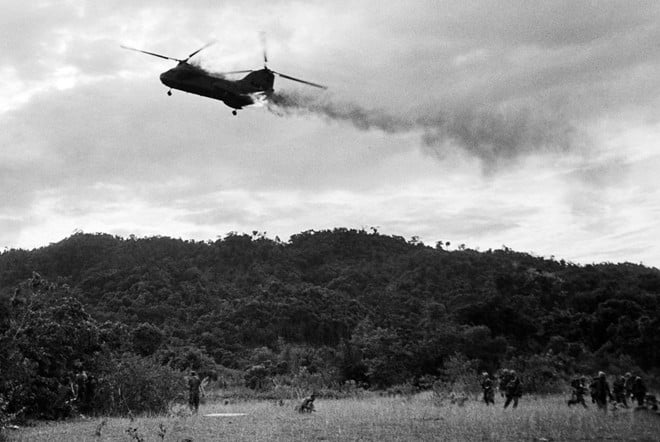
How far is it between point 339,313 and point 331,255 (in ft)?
125

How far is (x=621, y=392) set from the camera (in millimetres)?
22578

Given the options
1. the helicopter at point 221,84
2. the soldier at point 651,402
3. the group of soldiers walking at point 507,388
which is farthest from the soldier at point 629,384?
the helicopter at point 221,84

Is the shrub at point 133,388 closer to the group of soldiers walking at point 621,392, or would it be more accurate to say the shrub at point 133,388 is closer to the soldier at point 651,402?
the group of soldiers walking at point 621,392

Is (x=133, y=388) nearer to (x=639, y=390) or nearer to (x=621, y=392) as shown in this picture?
(x=621, y=392)

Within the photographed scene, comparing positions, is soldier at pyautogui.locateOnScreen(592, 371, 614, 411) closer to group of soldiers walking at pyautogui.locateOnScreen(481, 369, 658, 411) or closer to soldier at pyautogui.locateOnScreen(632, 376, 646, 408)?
group of soldiers walking at pyautogui.locateOnScreen(481, 369, 658, 411)

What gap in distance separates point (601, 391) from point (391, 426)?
24.1ft

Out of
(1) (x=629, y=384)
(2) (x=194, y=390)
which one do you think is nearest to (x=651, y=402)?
(1) (x=629, y=384)

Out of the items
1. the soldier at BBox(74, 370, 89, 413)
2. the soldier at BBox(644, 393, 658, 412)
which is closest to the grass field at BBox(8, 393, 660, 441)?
the soldier at BBox(644, 393, 658, 412)

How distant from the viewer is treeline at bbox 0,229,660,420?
1638 inches

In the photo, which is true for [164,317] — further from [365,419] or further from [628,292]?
[365,419]

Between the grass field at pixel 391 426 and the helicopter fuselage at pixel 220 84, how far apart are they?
1039 centimetres

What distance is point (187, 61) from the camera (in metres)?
23.5

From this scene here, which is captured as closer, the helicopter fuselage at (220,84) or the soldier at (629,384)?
the soldier at (629,384)

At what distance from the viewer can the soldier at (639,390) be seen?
2088 cm
